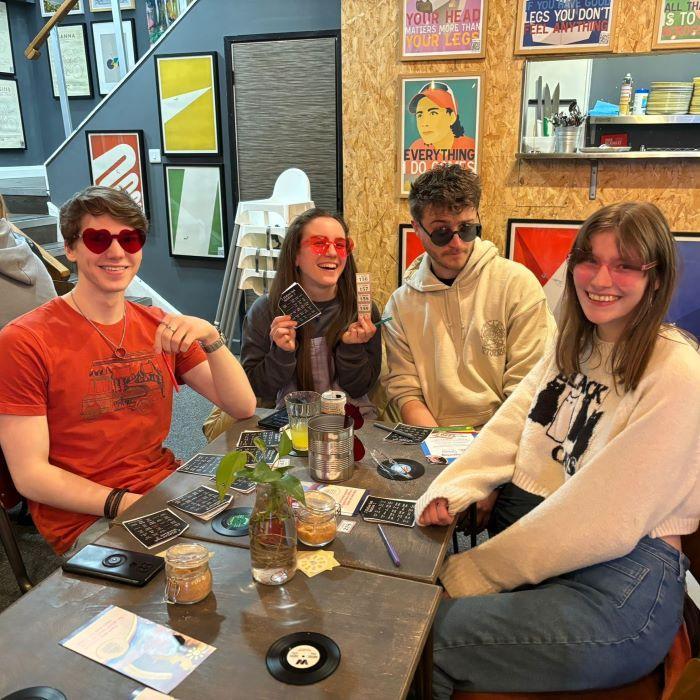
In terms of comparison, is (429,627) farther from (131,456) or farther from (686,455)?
(131,456)

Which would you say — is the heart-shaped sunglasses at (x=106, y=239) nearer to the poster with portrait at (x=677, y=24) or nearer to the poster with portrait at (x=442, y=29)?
the poster with portrait at (x=442, y=29)

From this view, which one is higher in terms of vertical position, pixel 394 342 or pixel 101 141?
pixel 101 141

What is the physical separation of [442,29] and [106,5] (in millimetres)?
4441

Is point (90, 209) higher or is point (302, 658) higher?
point (90, 209)

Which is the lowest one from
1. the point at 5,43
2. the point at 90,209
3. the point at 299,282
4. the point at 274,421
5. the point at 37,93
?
the point at 274,421

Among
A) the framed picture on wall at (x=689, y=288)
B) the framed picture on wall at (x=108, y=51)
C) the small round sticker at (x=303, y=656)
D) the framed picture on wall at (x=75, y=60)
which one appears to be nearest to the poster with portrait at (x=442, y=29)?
the framed picture on wall at (x=689, y=288)

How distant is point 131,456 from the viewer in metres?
1.78

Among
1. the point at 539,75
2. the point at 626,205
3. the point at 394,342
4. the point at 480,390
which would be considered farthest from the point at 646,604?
the point at 539,75

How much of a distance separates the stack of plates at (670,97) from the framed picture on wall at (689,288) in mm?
640

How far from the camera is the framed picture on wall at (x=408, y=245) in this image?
12.1 feet

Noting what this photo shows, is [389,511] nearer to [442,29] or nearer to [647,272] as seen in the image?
[647,272]

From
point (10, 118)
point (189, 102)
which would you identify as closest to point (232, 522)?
point (189, 102)

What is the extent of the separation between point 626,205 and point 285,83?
12.2ft

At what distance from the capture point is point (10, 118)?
22.0ft
